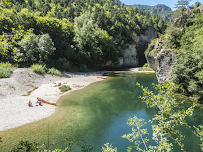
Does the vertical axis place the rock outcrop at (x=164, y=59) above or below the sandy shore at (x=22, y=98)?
above

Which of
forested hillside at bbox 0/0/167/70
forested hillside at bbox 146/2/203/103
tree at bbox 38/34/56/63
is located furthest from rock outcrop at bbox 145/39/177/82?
tree at bbox 38/34/56/63

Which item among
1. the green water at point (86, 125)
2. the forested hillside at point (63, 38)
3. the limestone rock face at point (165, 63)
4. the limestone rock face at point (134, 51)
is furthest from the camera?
the limestone rock face at point (134, 51)

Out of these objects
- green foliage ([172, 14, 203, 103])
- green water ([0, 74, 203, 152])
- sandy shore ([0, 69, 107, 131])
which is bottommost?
green water ([0, 74, 203, 152])

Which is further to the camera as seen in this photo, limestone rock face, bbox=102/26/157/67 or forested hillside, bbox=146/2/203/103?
limestone rock face, bbox=102/26/157/67

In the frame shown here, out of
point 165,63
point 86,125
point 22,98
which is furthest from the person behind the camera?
point 165,63

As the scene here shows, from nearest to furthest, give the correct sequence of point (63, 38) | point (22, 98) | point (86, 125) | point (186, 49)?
point (86, 125) < point (22, 98) < point (186, 49) < point (63, 38)

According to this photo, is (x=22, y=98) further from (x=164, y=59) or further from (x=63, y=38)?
(x=63, y=38)

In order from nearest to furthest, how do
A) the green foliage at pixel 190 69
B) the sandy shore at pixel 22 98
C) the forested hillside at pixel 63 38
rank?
the sandy shore at pixel 22 98
the green foliage at pixel 190 69
the forested hillside at pixel 63 38

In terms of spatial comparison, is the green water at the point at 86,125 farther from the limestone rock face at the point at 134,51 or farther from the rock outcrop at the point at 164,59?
the limestone rock face at the point at 134,51

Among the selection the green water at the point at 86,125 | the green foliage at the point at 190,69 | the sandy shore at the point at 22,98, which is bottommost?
the green water at the point at 86,125

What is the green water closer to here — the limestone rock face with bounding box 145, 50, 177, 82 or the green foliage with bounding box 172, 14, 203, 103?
the green foliage with bounding box 172, 14, 203, 103

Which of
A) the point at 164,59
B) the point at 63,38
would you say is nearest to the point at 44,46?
the point at 63,38

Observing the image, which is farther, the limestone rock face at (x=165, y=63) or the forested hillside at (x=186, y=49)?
the limestone rock face at (x=165, y=63)

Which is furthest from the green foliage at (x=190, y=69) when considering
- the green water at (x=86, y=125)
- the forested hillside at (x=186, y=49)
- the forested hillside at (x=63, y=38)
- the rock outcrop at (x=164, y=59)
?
the forested hillside at (x=63, y=38)
